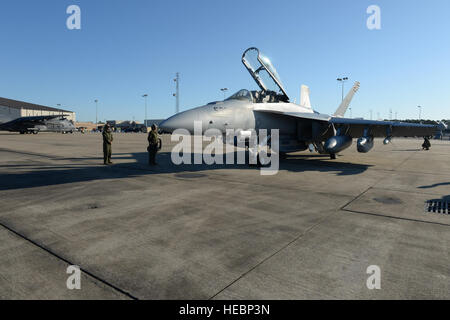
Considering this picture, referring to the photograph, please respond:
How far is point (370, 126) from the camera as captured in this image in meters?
11.6

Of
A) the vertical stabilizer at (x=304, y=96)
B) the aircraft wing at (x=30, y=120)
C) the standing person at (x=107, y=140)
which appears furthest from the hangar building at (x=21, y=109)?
the vertical stabilizer at (x=304, y=96)

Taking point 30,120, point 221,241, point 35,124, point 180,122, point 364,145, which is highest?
point 30,120

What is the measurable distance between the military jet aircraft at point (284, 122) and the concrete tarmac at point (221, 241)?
3331mm

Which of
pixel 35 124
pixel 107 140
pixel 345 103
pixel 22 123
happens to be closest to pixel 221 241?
pixel 107 140

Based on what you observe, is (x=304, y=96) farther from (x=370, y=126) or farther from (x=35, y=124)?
(x=35, y=124)

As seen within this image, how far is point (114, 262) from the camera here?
10.3 ft

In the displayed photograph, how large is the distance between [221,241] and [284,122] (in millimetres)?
8760

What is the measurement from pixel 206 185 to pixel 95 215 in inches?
132

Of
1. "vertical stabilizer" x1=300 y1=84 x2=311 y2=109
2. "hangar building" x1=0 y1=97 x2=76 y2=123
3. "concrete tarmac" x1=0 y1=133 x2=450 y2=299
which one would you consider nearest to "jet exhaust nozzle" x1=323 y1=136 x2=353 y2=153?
"concrete tarmac" x1=0 y1=133 x2=450 y2=299

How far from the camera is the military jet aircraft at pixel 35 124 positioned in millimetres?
38125

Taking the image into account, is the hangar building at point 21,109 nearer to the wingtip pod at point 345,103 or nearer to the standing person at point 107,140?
the standing person at point 107,140
